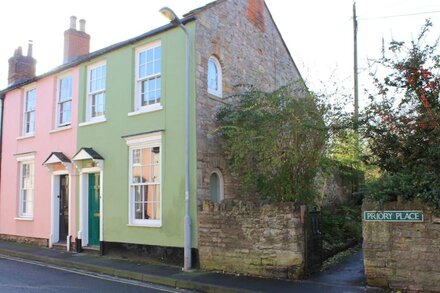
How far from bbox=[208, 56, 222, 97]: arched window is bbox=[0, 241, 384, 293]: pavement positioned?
495 cm

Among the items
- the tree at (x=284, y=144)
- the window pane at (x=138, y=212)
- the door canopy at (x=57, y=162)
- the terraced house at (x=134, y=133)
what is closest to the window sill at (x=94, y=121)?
the terraced house at (x=134, y=133)

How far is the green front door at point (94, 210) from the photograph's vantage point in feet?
45.0

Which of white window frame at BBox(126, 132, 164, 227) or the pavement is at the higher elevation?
white window frame at BBox(126, 132, 164, 227)

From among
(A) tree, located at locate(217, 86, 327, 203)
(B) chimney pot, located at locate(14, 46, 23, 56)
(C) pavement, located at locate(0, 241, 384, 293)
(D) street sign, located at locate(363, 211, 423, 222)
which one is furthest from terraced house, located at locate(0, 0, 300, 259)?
(D) street sign, located at locate(363, 211, 423, 222)

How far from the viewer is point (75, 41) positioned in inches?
687

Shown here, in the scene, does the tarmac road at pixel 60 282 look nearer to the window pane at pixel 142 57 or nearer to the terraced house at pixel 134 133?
the terraced house at pixel 134 133

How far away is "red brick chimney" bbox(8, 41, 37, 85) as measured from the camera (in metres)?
18.4

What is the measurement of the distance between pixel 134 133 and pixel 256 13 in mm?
6259

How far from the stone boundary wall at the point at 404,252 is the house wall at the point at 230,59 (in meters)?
4.35

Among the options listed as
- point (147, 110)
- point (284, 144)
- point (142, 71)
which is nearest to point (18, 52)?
point (142, 71)

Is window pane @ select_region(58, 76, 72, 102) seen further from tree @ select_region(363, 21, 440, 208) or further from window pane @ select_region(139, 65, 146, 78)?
tree @ select_region(363, 21, 440, 208)

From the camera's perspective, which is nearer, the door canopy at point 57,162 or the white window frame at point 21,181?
the door canopy at point 57,162

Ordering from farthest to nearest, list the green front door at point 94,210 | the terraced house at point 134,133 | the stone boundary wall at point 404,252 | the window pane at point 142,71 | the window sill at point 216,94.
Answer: the green front door at point 94,210 → the window pane at point 142,71 → the window sill at point 216,94 → the terraced house at point 134,133 → the stone boundary wall at point 404,252

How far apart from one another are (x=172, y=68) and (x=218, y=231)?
451 centimetres
